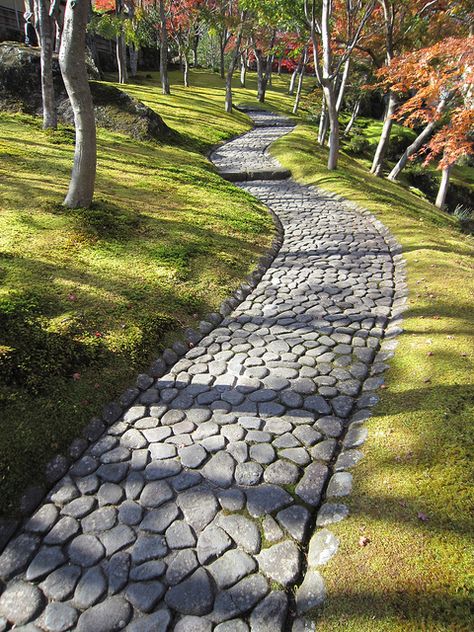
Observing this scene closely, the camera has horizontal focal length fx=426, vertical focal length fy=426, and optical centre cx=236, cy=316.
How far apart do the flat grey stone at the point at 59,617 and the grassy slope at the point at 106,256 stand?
108cm

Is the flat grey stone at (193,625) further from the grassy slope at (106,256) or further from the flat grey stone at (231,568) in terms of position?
the grassy slope at (106,256)

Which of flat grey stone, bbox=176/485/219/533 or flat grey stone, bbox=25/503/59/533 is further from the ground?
flat grey stone, bbox=176/485/219/533

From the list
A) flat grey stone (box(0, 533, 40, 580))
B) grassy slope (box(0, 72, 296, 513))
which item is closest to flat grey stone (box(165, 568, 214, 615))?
flat grey stone (box(0, 533, 40, 580))

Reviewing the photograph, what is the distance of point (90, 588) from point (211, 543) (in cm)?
95

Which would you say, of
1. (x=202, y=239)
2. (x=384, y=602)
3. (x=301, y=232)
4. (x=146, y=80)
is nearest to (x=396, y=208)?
(x=301, y=232)

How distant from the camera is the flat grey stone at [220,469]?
13.3ft

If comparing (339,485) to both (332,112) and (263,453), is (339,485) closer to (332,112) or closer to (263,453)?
(263,453)

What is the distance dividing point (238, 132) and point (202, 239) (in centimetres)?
1831

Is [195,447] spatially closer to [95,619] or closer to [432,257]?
[95,619]

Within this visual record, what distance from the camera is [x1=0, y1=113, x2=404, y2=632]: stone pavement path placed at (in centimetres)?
308

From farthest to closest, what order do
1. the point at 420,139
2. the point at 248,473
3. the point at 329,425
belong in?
the point at 420,139 < the point at 329,425 < the point at 248,473

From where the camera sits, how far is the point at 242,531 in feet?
11.7

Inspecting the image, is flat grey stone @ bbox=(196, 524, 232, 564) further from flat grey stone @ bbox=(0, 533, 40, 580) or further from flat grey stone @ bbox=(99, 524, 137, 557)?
flat grey stone @ bbox=(0, 533, 40, 580)

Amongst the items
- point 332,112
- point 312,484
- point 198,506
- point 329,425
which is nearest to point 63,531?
point 198,506
